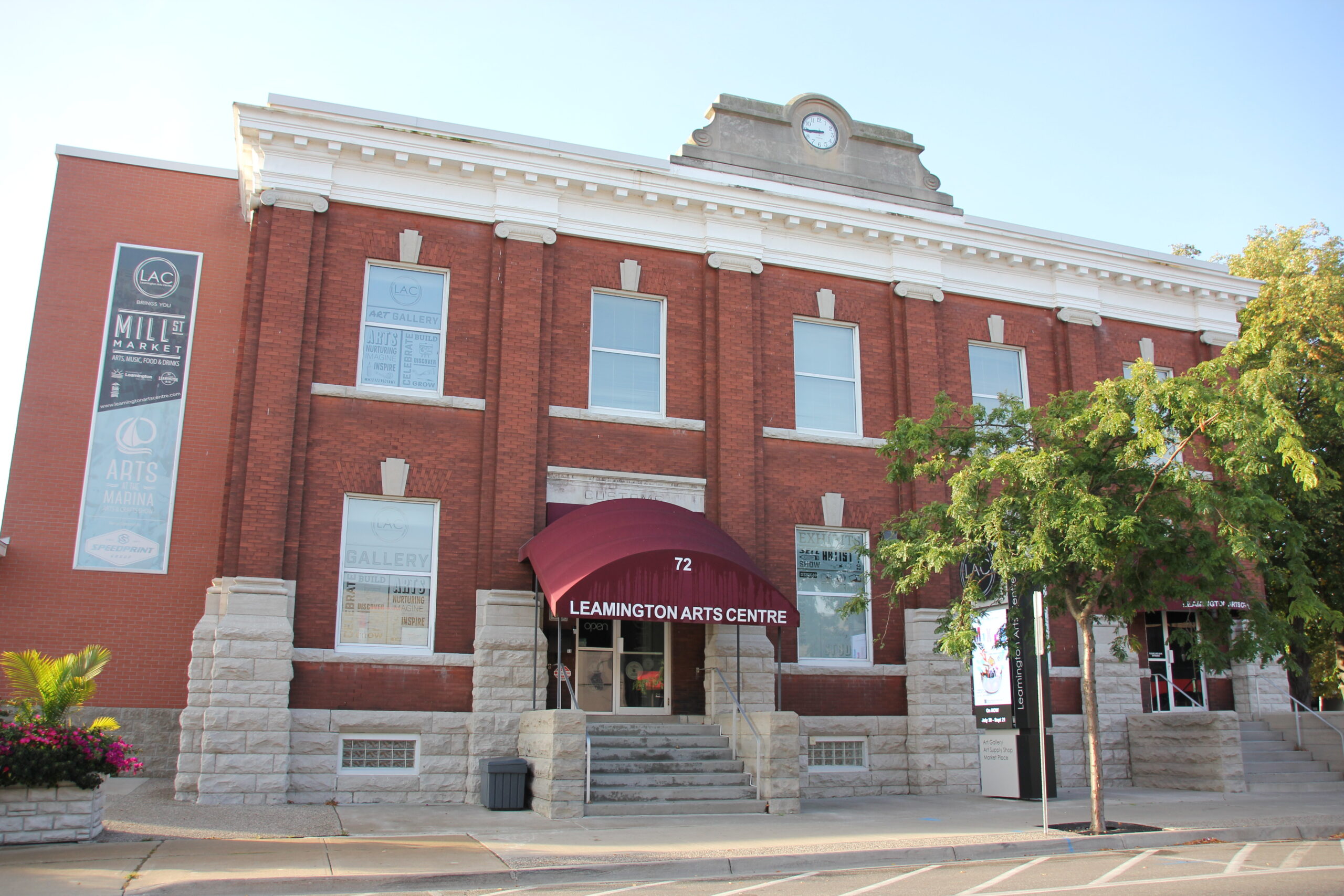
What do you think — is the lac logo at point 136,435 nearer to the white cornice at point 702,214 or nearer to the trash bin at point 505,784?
the white cornice at point 702,214

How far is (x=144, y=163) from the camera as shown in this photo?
19.0m

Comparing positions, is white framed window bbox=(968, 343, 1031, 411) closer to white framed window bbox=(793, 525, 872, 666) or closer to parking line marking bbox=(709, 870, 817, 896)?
white framed window bbox=(793, 525, 872, 666)

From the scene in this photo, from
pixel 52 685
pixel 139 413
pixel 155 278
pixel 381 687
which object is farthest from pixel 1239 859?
pixel 155 278

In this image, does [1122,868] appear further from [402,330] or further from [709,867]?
[402,330]

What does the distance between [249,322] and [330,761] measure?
6463mm

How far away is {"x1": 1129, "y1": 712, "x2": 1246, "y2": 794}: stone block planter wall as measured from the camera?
688 inches

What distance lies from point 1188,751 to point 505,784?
38.2 feet

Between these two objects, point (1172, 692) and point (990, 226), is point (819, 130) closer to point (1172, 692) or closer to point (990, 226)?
point (990, 226)

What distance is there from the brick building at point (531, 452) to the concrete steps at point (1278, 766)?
A: 1.07 m

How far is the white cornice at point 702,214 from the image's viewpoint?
653 inches

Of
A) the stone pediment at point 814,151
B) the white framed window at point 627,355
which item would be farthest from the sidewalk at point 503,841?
the stone pediment at point 814,151

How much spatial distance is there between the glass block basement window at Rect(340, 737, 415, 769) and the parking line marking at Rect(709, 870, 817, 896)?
6.89 m

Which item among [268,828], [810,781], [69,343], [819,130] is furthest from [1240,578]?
[69,343]

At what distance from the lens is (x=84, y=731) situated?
11.2 m
